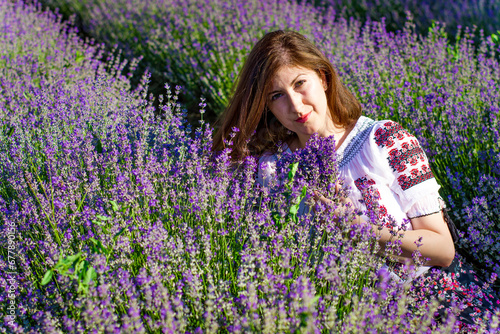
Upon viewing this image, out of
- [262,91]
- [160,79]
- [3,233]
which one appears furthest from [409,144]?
[160,79]

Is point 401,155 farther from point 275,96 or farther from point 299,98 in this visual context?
point 275,96

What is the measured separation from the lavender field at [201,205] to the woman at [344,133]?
0.20 meters

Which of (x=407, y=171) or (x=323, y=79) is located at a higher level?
(x=323, y=79)

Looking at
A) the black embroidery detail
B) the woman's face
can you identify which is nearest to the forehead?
the woman's face

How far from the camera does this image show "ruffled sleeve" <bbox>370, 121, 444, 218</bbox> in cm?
194

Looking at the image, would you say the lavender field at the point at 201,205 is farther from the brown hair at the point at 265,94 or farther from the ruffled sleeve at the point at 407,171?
the ruffled sleeve at the point at 407,171

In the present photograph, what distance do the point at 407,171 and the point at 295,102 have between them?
1.89ft

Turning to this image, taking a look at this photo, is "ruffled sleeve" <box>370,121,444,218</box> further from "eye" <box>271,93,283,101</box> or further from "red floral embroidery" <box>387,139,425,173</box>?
"eye" <box>271,93,283,101</box>

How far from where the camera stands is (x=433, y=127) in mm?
2625

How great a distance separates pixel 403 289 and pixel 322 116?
961 mm

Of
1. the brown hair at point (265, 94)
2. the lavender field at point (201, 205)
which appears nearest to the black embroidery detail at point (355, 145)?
the brown hair at point (265, 94)

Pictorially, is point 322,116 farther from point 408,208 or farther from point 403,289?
point 403,289

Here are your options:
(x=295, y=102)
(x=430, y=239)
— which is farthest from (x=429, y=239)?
(x=295, y=102)

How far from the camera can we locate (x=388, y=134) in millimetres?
2021
